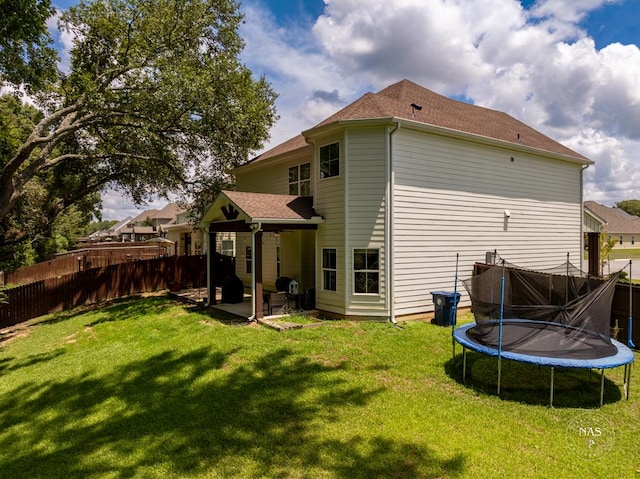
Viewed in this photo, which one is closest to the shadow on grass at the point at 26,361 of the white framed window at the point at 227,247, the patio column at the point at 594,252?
the white framed window at the point at 227,247

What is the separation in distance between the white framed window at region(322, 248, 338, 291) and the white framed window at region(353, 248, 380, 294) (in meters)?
0.64

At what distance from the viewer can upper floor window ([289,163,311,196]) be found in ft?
44.3

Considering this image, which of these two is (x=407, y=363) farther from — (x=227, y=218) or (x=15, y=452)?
(x=227, y=218)

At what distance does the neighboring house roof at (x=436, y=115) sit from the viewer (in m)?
11.3

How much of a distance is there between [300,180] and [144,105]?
19.2 ft

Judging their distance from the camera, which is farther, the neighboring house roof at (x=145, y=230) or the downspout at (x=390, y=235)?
Answer: the neighboring house roof at (x=145, y=230)

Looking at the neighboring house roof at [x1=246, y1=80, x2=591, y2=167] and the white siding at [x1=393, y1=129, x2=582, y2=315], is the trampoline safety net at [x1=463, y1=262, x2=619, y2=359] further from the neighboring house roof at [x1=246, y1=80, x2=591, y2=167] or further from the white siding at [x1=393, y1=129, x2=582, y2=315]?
the neighboring house roof at [x1=246, y1=80, x2=591, y2=167]

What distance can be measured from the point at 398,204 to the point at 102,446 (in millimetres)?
8739

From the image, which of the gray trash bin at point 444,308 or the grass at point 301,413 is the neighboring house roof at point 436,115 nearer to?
the gray trash bin at point 444,308

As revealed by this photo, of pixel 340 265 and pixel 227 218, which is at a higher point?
pixel 227 218

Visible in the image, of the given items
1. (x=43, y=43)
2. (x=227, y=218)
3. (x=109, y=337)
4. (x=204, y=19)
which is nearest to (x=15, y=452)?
(x=109, y=337)

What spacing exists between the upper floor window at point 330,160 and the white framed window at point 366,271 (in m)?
2.58

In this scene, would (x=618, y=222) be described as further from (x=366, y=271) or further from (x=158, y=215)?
(x=158, y=215)

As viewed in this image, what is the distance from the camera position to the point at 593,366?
534 cm
